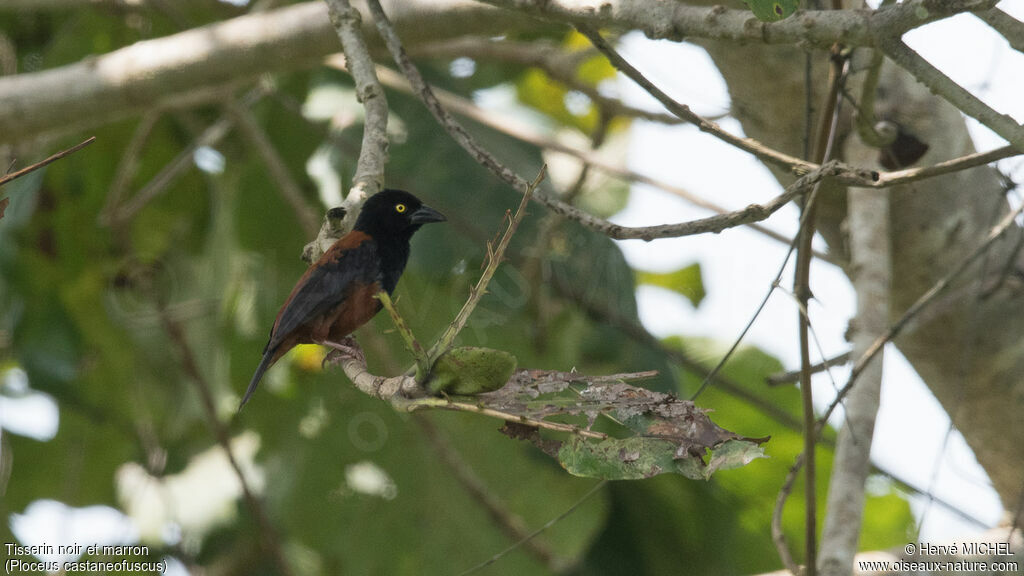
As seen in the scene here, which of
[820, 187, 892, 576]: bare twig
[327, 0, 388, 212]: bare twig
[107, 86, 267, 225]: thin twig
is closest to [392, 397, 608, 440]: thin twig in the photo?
[327, 0, 388, 212]: bare twig

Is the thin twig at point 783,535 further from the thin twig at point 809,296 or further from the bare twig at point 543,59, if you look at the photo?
the bare twig at point 543,59

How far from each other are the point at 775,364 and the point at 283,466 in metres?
3.02

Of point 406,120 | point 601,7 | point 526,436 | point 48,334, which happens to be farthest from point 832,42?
point 48,334

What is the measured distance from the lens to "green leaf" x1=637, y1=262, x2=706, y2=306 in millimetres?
6789

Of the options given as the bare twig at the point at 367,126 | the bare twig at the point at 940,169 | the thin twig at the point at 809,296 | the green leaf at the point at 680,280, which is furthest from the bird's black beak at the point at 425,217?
the green leaf at the point at 680,280

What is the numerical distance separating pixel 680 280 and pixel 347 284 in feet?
12.5

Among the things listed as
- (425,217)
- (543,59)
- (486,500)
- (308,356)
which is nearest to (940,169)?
(425,217)

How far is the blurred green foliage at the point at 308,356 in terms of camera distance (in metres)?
5.10

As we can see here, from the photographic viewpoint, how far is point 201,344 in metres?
5.67

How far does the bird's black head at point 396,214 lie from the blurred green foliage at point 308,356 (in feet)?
2.18

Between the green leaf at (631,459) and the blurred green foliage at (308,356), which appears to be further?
the blurred green foliage at (308,356)

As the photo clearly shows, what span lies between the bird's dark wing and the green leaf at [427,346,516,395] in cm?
158

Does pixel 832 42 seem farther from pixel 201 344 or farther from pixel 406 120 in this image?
pixel 201 344

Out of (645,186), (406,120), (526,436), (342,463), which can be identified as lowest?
(526,436)
